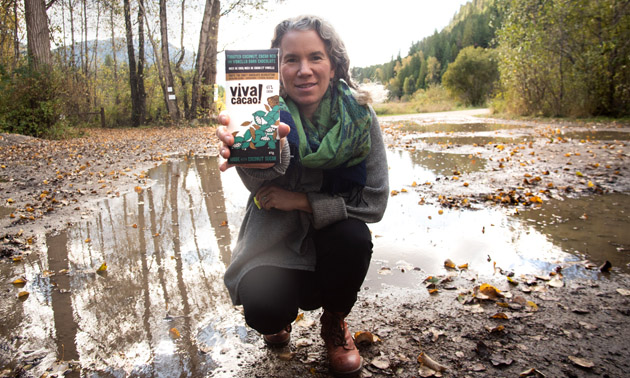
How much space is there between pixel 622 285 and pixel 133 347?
8.39 feet

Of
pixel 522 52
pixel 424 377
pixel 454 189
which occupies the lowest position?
pixel 424 377

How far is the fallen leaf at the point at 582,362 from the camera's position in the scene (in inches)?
62.5

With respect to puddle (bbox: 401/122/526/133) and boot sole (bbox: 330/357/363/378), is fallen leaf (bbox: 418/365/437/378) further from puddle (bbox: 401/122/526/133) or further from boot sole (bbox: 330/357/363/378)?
A: puddle (bbox: 401/122/526/133)

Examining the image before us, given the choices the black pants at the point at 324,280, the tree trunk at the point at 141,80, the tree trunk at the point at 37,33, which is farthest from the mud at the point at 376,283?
the tree trunk at the point at 141,80

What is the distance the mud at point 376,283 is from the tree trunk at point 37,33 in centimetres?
905

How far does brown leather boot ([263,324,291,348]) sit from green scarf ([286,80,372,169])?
0.78 meters

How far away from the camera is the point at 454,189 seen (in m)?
4.46

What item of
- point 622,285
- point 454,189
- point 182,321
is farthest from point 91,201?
point 622,285

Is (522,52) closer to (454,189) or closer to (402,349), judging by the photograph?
(454,189)

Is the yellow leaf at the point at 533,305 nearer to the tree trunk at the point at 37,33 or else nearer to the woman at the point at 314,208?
the woman at the point at 314,208

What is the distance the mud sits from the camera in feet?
5.59

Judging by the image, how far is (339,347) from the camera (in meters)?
1.68

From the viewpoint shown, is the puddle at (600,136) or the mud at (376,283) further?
the puddle at (600,136)

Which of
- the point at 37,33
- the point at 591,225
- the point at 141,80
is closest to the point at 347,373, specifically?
the point at 591,225
